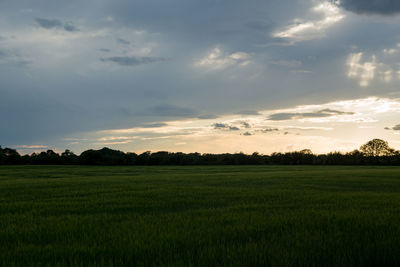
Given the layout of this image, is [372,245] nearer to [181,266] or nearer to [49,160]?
[181,266]

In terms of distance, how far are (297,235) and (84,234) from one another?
4.59m

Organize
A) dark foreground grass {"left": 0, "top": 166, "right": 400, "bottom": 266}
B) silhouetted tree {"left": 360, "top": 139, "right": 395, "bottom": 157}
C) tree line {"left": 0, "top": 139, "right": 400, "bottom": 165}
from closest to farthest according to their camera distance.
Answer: dark foreground grass {"left": 0, "top": 166, "right": 400, "bottom": 266}
tree line {"left": 0, "top": 139, "right": 400, "bottom": 165}
silhouetted tree {"left": 360, "top": 139, "right": 395, "bottom": 157}

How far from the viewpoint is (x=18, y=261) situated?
493 centimetres

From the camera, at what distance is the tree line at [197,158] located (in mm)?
85938

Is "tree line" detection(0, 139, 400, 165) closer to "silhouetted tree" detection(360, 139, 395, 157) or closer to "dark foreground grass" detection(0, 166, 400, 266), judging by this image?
"silhouetted tree" detection(360, 139, 395, 157)

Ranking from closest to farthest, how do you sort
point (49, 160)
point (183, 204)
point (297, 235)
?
point (297, 235), point (183, 204), point (49, 160)

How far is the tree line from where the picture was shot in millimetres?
85938

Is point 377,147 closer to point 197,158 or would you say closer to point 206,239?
point 197,158

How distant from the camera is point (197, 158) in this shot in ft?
323

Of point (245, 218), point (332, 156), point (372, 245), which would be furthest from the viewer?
point (332, 156)

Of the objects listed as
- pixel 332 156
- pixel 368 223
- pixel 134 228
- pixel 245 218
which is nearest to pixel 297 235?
pixel 245 218

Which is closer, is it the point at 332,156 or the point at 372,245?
the point at 372,245

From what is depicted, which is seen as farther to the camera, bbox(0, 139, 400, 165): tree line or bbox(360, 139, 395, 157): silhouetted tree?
bbox(360, 139, 395, 157): silhouetted tree


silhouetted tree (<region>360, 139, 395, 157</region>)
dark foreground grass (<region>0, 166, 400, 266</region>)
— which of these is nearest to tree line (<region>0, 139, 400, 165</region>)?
silhouetted tree (<region>360, 139, 395, 157</region>)
